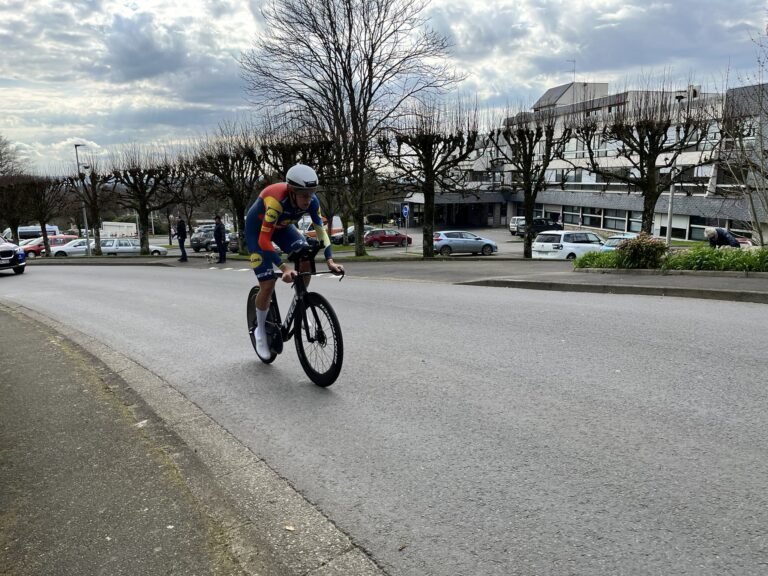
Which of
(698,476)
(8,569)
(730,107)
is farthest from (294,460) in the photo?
(730,107)

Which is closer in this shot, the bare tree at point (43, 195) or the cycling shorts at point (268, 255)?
the cycling shorts at point (268, 255)

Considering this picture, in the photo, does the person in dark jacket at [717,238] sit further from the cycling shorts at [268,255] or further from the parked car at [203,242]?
the parked car at [203,242]

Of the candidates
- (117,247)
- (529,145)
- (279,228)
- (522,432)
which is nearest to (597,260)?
(279,228)

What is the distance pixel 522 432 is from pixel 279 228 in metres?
2.92

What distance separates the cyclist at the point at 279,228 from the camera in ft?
17.1

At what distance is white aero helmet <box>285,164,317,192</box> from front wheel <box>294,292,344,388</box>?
2.93 feet

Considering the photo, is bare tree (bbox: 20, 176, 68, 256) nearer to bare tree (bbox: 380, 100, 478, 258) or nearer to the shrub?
bare tree (bbox: 380, 100, 478, 258)

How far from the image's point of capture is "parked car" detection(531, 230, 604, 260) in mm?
29203

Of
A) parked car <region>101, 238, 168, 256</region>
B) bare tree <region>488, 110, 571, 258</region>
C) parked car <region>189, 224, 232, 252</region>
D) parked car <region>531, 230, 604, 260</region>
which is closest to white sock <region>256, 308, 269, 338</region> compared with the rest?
parked car <region>531, 230, 604, 260</region>

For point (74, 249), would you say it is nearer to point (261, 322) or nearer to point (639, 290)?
point (639, 290)

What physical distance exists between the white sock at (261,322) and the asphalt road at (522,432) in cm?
34

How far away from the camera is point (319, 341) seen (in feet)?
17.7

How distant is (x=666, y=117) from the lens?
27922 mm

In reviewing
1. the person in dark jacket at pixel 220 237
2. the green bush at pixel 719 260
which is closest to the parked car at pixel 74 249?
the person in dark jacket at pixel 220 237
